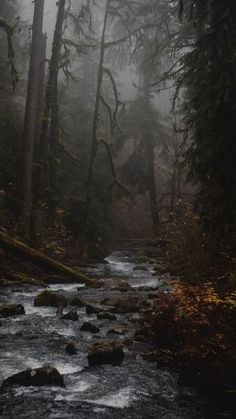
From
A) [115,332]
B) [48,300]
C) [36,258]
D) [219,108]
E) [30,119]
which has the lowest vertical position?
[115,332]

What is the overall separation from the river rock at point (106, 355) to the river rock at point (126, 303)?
2762mm

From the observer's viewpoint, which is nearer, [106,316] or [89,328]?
[89,328]

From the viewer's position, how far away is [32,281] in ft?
39.1

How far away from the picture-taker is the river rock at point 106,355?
6723 mm

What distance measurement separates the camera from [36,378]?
583 centimetres

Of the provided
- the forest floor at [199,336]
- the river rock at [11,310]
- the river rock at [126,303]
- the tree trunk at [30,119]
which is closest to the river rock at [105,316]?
the river rock at [126,303]

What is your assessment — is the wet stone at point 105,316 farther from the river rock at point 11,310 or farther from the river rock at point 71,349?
the river rock at point 71,349

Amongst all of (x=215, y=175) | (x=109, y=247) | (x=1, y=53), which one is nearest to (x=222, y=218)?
(x=215, y=175)

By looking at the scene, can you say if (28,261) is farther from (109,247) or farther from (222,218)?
(109,247)

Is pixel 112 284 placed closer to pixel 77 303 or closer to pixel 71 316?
pixel 77 303

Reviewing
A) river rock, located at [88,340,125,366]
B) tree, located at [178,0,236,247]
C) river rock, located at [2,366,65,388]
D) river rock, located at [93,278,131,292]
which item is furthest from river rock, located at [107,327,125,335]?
river rock, located at [93,278,131,292]

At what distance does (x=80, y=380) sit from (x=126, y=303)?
13.4 ft

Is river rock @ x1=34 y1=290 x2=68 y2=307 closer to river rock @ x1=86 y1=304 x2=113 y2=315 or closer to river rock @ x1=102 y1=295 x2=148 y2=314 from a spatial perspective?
river rock @ x1=86 y1=304 x2=113 y2=315

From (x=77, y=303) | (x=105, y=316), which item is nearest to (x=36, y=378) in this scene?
(x=105, y=316)
